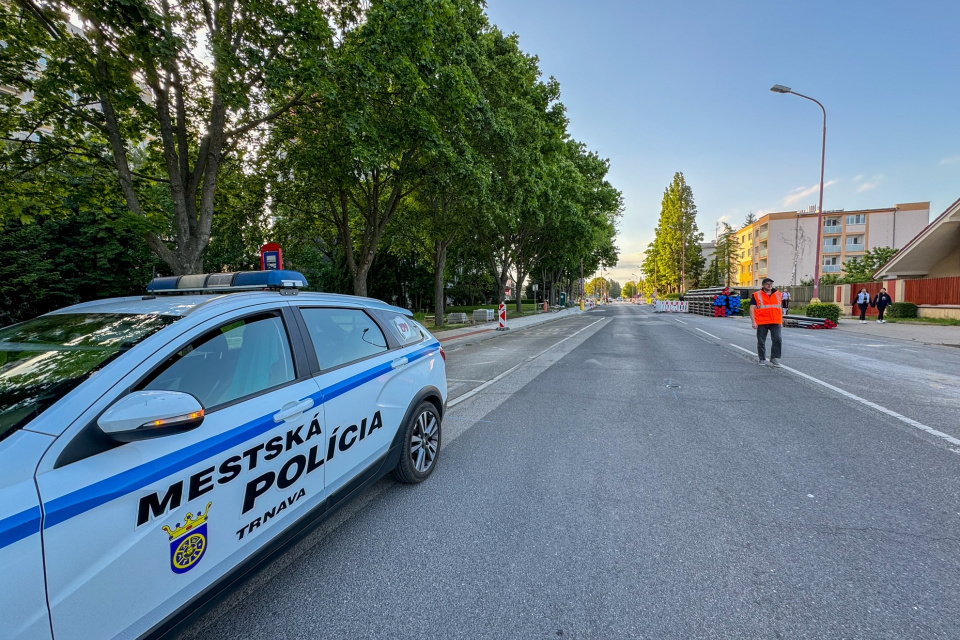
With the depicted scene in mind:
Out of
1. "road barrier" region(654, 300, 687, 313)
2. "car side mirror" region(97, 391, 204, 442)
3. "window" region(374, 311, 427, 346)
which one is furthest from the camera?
"road barrier" region(654, 300, 687, 313)

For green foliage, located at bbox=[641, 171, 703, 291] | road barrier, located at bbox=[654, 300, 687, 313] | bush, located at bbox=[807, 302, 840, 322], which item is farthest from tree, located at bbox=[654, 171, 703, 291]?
bush, located at bbox=[807, 302, 840, 322]

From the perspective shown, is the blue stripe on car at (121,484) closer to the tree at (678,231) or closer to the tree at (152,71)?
the tree at (152,71)

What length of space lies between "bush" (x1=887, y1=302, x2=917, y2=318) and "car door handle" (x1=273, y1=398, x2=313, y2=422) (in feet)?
102

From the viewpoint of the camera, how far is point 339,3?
33.5ft

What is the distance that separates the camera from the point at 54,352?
6.36ft

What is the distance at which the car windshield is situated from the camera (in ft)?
5.13

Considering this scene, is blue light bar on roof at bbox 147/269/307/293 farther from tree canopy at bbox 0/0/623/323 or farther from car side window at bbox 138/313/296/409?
tree canopy at bbox 0/0/623/323

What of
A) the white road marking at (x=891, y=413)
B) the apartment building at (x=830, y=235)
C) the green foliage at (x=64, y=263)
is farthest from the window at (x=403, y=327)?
the apartment building at (x=830, y=235)

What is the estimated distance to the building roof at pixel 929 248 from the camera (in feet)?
68.5

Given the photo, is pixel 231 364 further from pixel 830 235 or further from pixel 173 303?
pixel 830 235

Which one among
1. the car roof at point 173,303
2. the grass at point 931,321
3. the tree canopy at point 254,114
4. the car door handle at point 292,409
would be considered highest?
the tree canopy at point 254,114

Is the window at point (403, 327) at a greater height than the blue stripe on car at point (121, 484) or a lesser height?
greater

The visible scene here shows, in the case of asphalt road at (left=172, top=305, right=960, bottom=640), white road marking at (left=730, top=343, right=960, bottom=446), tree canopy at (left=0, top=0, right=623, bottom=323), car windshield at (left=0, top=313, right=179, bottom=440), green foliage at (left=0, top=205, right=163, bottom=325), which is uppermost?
tree canopy at (left=0, top=0, right=623, bottom=323)

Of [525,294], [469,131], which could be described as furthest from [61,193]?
Answer: [525,294]
